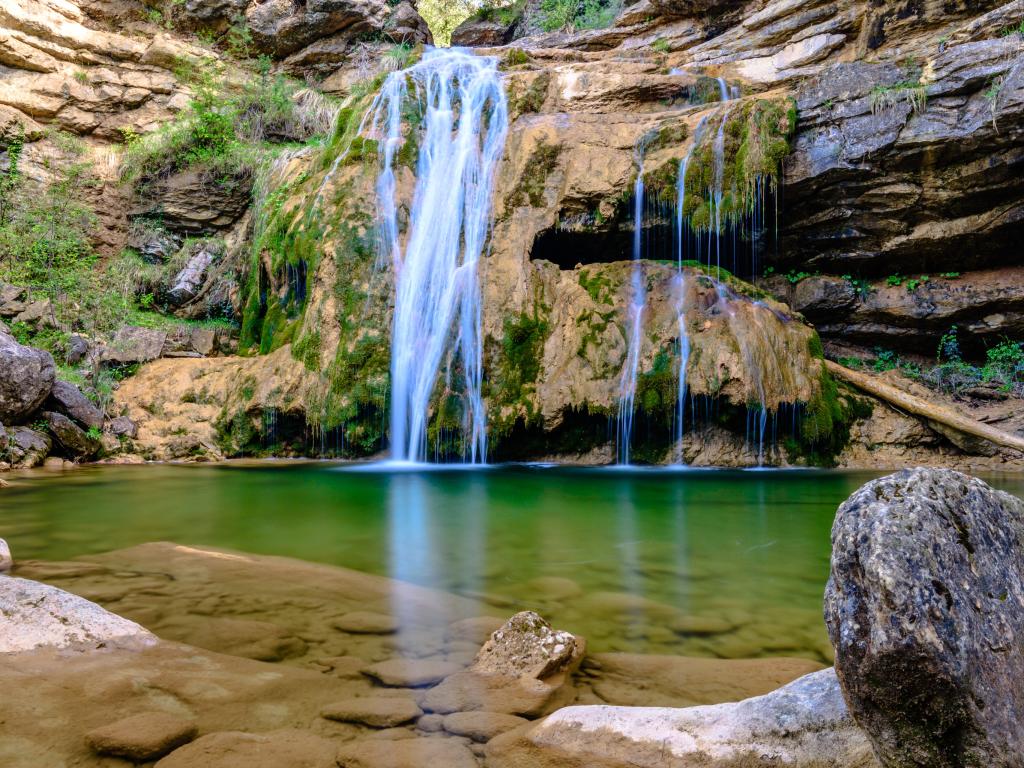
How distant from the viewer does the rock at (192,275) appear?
12914 millimetres

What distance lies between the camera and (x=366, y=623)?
2666 millimetres

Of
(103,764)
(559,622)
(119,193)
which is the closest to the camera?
(103,764)

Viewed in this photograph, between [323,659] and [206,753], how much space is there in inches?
25.5

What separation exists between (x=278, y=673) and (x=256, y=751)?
499 millimetres

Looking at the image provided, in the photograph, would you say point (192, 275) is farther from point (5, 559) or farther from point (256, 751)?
point (256, 751)

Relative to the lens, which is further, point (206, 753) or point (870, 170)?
point (870, 170)

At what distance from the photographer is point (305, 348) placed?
960 cm

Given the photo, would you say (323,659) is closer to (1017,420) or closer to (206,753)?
(206,753)

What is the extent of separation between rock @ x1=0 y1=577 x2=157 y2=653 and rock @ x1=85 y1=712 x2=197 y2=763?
2.24ft

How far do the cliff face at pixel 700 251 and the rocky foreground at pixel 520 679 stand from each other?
6386mm

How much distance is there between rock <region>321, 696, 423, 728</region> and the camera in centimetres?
185

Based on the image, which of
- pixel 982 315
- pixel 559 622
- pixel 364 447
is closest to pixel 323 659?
A: pixel 559 622

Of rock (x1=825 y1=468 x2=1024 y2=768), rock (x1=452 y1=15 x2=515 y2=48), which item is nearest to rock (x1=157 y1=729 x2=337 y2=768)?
rock (x1=825 y1=468 x2=1024 y2=768)

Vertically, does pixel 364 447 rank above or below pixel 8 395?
below
